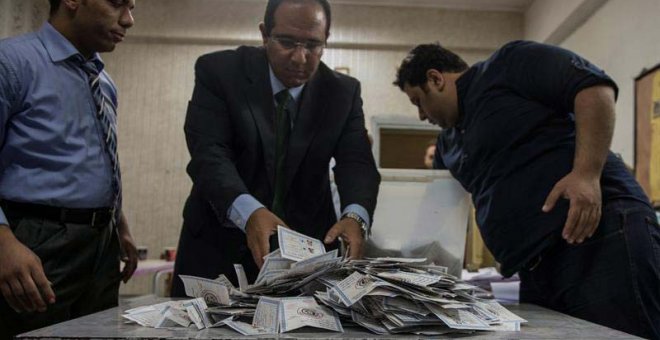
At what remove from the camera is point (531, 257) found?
51.1 inches

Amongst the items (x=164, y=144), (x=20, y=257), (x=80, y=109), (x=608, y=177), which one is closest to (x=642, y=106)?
(x=608, y=177)

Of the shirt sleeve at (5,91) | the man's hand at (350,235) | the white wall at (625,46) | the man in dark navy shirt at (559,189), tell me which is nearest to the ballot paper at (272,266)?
the man's hand at (350,235)

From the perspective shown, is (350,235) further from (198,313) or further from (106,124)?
(106,124)

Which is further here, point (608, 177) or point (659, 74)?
point (659, 74)

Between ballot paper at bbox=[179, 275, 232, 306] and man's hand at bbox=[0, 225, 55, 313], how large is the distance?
13.7 inches

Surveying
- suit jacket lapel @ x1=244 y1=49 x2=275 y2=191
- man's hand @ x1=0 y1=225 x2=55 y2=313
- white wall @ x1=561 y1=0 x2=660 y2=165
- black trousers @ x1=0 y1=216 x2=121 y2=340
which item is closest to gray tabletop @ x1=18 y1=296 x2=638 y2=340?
man's hand @ x1=0 y1=225 x2=55 y2=313

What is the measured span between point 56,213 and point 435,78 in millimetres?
1061

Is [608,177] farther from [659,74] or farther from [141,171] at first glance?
[141,171]

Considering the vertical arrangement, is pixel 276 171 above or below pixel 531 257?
above

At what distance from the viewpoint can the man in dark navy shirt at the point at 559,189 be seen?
1.19 metres

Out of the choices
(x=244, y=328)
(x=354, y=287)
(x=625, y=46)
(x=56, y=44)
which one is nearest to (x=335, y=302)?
(x=354, y=287)

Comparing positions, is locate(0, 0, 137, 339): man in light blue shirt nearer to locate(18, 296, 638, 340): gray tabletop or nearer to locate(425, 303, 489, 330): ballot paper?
locate(18, 296, 638, 340): gray tabletop

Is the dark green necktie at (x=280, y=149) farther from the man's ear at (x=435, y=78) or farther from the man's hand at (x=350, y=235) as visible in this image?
the man's ear at (x=435, y=78)

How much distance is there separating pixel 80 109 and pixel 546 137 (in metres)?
1.11
